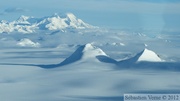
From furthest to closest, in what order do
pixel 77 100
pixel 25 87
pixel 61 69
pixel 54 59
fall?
pixel 61 69 → pixel 54 59 → pixel 25 87 → pixel 77 100

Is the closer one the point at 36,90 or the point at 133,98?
the point at 133,98

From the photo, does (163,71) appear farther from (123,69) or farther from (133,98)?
(133,98)

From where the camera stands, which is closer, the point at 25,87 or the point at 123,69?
the point at 25,87

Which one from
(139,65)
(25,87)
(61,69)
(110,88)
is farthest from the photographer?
(139,65)

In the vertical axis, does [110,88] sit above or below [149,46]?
below

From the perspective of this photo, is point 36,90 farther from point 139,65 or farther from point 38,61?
point 139,65

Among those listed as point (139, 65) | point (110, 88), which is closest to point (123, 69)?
point (139, 65)

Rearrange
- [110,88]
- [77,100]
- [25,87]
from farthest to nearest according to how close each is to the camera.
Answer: [25,87]
[110,88]
[77,100]

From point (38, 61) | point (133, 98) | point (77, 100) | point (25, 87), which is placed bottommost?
point (133, 98)

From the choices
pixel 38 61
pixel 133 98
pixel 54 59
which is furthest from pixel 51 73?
pixel 133 98
